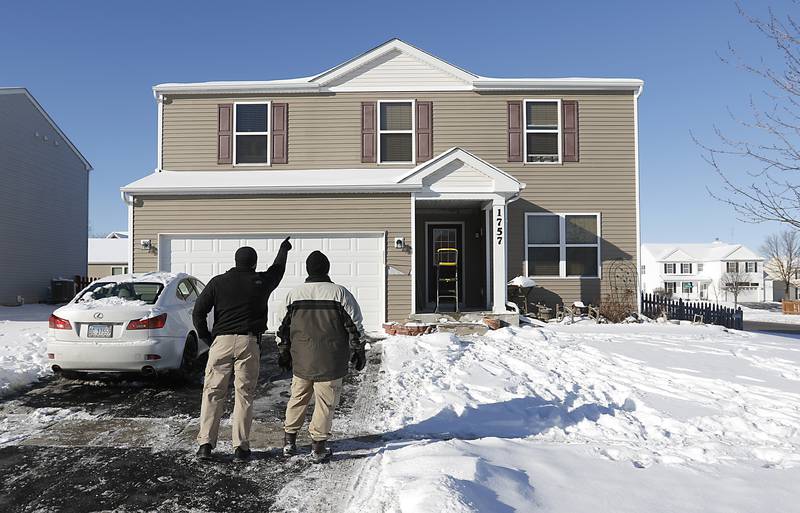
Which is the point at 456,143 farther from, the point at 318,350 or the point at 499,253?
the point at 318,350

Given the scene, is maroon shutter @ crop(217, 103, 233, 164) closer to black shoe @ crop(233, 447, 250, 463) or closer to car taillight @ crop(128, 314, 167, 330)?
car taillight @ crop(128, 314, 167, 330)

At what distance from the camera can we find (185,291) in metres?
6.80

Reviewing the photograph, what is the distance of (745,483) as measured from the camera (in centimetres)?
353

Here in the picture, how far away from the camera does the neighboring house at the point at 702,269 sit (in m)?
53.1

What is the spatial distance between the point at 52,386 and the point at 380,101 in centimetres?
957

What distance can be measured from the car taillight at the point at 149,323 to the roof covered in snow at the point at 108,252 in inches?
1217

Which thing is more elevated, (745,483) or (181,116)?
(181,116)

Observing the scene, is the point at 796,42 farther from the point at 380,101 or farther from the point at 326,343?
the point at 380,101

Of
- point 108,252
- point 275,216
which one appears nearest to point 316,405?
point 275,216

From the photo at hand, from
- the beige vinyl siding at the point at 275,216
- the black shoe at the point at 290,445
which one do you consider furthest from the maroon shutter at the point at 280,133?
the black shoe at the point at 290,445

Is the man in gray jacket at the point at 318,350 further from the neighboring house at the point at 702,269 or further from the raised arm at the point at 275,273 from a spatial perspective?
the neighboring house at the point at 702,269

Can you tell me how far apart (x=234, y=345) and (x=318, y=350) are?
69 cm

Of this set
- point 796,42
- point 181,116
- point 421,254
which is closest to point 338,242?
point 421,254

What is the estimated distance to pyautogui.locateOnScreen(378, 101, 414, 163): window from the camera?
12641mm
